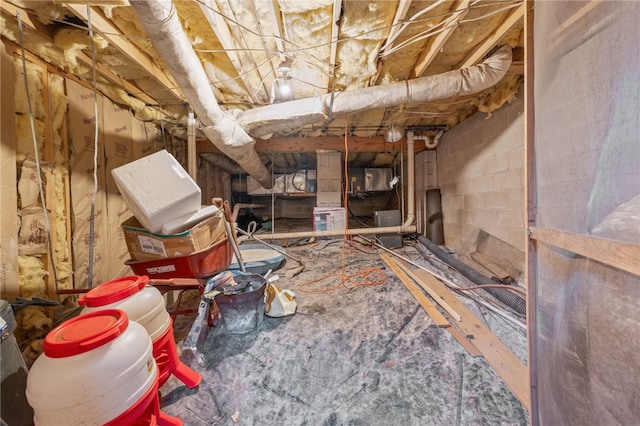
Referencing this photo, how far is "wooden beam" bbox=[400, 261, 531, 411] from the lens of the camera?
3.35 ft

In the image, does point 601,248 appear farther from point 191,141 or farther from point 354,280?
point 191,141

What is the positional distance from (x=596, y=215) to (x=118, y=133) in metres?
3.44

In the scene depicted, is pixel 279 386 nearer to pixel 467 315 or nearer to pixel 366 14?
pixel 467 315

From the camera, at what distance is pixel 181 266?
1.45 meters

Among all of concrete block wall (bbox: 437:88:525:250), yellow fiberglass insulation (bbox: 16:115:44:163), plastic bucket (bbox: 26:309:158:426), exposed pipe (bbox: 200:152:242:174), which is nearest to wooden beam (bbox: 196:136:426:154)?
exposed pipe (bbox: 200:152:242:174)

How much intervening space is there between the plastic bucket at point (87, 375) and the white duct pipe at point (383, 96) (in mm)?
2046

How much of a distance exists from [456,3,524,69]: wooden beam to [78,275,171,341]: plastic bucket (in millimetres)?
2595

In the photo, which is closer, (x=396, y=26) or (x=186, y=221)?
(x=186, y=221)

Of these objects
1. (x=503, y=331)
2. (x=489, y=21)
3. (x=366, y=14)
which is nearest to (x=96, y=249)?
(x=366, y=14)

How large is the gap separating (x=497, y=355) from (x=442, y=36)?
2.11 meters

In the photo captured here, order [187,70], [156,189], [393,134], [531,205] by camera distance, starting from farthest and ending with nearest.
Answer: [393,134] < [187,70] < [156,189] < [531,205]

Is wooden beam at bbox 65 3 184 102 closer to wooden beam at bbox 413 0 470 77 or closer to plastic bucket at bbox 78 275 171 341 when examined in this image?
plastic bucket at bbox 78 275 171 341

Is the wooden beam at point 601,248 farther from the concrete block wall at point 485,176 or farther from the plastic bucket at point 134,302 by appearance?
the concrete block wall at point 485,176

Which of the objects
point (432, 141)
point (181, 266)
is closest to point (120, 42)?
point (181, 266)
